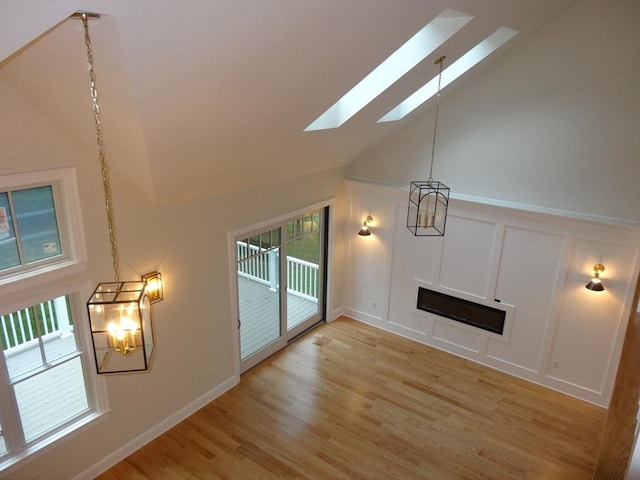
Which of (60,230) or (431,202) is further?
(431,202)

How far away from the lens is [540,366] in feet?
19.6

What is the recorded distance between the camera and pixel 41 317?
392 cm

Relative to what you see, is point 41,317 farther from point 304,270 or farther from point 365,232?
point 365,232

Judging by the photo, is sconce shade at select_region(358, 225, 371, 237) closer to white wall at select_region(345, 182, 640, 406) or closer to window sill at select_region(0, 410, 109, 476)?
white wall at select_region(345, 182, 640, 406)

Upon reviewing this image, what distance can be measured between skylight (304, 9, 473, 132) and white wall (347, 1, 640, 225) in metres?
1.72

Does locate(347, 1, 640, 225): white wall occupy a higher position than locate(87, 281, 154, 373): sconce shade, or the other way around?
locate(347, 1, 640, 225): white wall

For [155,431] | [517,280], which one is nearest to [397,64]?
[517,280]

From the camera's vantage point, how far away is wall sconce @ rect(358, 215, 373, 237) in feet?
22.4

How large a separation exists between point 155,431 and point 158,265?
1845 mm

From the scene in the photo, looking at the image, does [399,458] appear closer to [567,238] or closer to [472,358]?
[472,358]

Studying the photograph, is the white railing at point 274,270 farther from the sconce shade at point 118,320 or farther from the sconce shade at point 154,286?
the sconce shade at point 118,320

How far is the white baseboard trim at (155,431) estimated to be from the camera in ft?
14.9

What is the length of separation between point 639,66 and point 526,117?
1125 mm

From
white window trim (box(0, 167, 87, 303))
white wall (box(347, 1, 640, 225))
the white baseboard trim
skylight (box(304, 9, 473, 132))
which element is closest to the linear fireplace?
white wall (box(347, 1, 640, 225))
